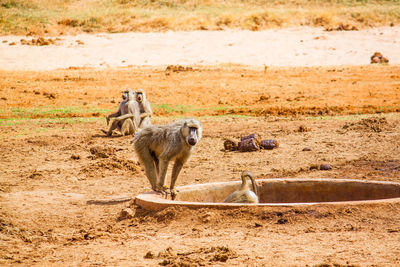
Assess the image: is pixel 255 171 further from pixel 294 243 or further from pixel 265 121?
pixel 265 121

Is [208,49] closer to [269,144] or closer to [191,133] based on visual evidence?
[269,144]

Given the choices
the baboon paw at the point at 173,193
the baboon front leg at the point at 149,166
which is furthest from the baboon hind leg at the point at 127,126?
the baboon paw at the point at 173,193

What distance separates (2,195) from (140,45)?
20333 mm

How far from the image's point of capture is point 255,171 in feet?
34.6

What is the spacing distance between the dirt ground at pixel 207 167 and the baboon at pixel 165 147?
0.68 meters

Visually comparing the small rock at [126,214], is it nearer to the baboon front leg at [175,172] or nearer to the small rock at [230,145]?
the baboon front leg at [175,172]

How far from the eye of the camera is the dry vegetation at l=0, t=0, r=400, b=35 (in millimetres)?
32344

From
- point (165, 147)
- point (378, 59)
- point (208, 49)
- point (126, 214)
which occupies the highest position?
point (208, 49)

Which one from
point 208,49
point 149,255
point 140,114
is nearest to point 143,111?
point 140,114

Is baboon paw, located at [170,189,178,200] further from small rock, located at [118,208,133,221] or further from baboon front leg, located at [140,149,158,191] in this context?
small rock, located at [118,208,133,221]

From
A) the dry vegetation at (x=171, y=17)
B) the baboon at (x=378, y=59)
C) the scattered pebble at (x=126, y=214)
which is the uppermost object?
the dry vegetation at (x=171, y=17)

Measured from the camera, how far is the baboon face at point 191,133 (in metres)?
7.68

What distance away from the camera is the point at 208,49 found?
92.3 feet

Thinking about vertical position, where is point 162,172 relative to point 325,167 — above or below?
above
